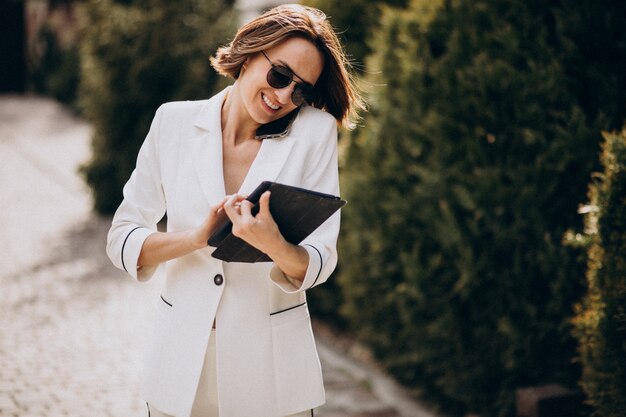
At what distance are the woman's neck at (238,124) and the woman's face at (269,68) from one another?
0.20ft

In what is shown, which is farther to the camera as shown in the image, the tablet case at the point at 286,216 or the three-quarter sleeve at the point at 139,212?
the three-quarter sleeve at the point at 139,212

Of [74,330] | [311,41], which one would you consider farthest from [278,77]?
[74,330]

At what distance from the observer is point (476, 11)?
4.34 metres

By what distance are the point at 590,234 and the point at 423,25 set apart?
6.81ft

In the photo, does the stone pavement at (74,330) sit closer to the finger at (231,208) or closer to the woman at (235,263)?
the woman at (235,263)

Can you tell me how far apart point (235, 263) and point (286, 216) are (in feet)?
1.19

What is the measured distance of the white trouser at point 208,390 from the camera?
7.50ft

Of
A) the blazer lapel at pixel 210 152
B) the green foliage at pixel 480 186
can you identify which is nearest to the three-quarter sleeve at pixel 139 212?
the blazer lapel at pixel 210 152

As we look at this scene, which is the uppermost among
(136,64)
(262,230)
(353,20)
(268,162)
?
(136,64)

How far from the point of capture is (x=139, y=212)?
232 cm

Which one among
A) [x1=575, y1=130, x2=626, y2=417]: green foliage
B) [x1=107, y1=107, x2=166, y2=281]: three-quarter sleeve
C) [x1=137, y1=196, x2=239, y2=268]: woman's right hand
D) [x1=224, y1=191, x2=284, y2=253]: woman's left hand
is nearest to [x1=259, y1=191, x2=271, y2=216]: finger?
[x1=224, y1=191, x2=284, y2=253]: woman's left hand

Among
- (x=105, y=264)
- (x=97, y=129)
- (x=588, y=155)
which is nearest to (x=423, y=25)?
(x=588, y=155)

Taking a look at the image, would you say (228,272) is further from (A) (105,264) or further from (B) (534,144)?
(A) (105,264)

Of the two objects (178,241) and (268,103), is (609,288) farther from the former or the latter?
(178,241)
